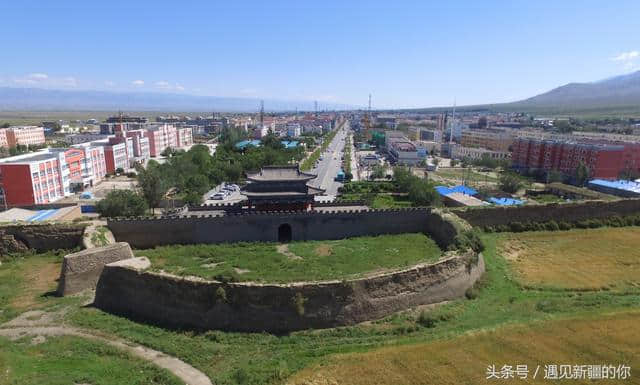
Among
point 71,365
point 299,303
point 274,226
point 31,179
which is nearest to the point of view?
point 71,365

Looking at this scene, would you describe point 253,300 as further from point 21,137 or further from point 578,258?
point 21,137

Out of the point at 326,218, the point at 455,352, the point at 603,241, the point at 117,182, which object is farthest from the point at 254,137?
the point at 455,352

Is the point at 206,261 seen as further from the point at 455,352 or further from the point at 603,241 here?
the point at 603,241

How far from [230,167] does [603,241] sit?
3930 centimetres

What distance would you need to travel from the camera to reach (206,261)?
75.9 feet

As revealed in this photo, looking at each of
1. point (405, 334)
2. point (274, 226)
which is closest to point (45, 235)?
point (274, 226)

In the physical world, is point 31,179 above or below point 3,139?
below

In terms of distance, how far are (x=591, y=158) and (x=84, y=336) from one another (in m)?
58.6

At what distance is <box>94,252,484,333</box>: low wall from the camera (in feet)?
56.0

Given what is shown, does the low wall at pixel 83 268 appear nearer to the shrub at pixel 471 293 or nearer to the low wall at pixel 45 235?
the low wall at pixel 45 235

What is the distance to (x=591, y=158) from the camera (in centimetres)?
5175

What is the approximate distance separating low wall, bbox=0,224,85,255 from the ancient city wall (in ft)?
7.15

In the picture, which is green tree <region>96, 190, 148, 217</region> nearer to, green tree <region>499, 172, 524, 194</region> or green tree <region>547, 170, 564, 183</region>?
green tree <region>499, 172, 524, 194</region>

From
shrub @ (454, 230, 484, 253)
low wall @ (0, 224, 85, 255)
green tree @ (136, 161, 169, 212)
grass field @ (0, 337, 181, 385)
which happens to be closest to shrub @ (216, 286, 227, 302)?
grass field @ (0, 337, 181, 385)
